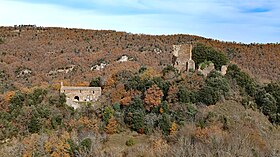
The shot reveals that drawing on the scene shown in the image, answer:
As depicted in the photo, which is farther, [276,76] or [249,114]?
[276,76]

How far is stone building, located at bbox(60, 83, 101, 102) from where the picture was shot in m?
45.9

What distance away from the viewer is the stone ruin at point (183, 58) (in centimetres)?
4528

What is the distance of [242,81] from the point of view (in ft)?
146

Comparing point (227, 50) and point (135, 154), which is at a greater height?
point (227, 50)

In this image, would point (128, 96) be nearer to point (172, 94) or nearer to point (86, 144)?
point (172, 94)

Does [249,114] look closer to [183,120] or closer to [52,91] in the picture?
[183,120]

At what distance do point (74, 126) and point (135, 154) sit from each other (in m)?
9.28

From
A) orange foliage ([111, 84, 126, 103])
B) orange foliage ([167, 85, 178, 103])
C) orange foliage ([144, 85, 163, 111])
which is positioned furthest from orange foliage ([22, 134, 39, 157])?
orange foliage ([167, 85, 178, 103])

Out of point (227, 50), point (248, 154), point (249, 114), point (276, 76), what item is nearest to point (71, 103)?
point (249, 114)

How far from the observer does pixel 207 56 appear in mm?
46219

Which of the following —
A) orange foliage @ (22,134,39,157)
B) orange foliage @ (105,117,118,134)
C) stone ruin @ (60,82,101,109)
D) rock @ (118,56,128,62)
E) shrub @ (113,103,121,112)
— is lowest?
orange foliage @ (22,134,39,157)

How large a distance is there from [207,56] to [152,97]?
Result: 8.91 metres

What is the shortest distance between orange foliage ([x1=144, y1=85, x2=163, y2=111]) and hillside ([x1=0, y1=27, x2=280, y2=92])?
20145 millimetres

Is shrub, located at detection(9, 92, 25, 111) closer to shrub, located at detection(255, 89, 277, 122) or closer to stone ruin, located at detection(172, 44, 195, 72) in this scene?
stone ruin, located at detection(172, 44, 195, 72)
